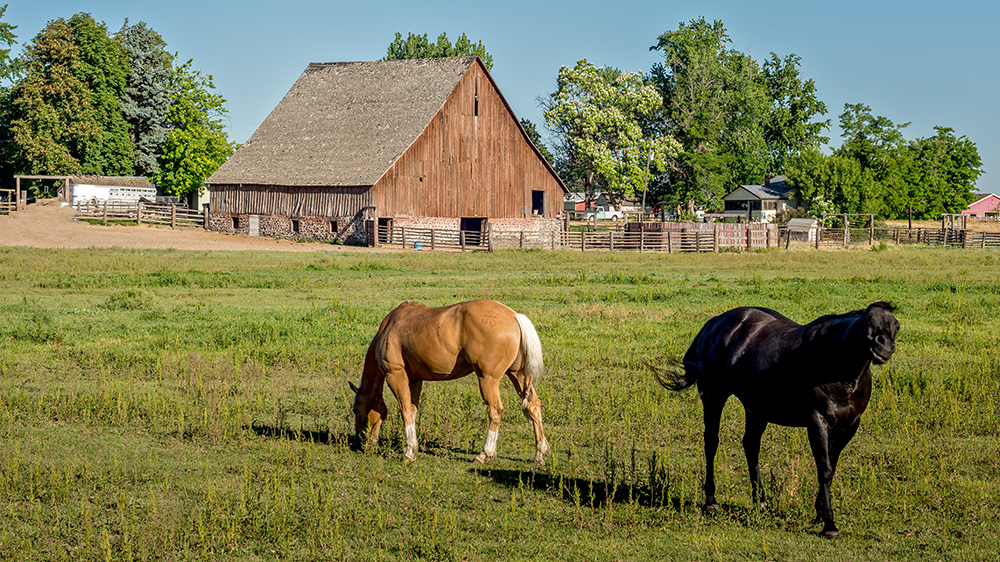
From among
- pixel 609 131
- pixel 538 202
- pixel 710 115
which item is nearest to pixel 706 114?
pixel 710 115

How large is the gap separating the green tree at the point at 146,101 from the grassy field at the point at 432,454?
62.0m

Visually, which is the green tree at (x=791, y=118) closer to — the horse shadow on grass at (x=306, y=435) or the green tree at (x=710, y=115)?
the green tree at (x=710, y=115)

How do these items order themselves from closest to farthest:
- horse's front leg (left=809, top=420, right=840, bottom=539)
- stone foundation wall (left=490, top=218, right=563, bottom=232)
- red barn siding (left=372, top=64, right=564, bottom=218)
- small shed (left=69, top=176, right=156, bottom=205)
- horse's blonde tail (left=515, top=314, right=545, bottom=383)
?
1. horse's front leg (left=809, top=420, right=840, bottom=539)
2. horse's blonde tail (left=515, top=314, right=545, bottom=383)
3. red barn siding (left=372, top=64, right=564, bottom=218)
4. stone foundation wall (left=490, top=218, right=563, bottom=232)
5. small shed (left=69, top=176, right=156, bottom=205)

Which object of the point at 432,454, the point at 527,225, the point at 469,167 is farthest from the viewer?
the point at 527,225

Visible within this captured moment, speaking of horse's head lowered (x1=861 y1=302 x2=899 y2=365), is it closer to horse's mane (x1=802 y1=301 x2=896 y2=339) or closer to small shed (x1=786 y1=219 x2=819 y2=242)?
horse's mane (x1=802 y1=301 x2=896 y2=339)

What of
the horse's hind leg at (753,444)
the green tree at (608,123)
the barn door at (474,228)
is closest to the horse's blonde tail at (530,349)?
the horse's hind leg at (753,444)

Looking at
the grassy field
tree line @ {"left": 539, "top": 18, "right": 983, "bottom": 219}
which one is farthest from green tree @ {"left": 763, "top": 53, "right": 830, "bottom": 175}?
the grassy field

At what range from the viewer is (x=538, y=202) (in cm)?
6141

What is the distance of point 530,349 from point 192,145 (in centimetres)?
6961

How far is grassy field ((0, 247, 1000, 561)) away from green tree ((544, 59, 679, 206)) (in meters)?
53.7

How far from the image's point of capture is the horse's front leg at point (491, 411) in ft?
30.8

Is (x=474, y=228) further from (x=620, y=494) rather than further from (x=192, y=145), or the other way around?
(x=620, y=494)

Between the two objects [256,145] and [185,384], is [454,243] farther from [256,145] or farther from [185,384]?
[185,384]

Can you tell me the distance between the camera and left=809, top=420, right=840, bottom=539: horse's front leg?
7059mm
